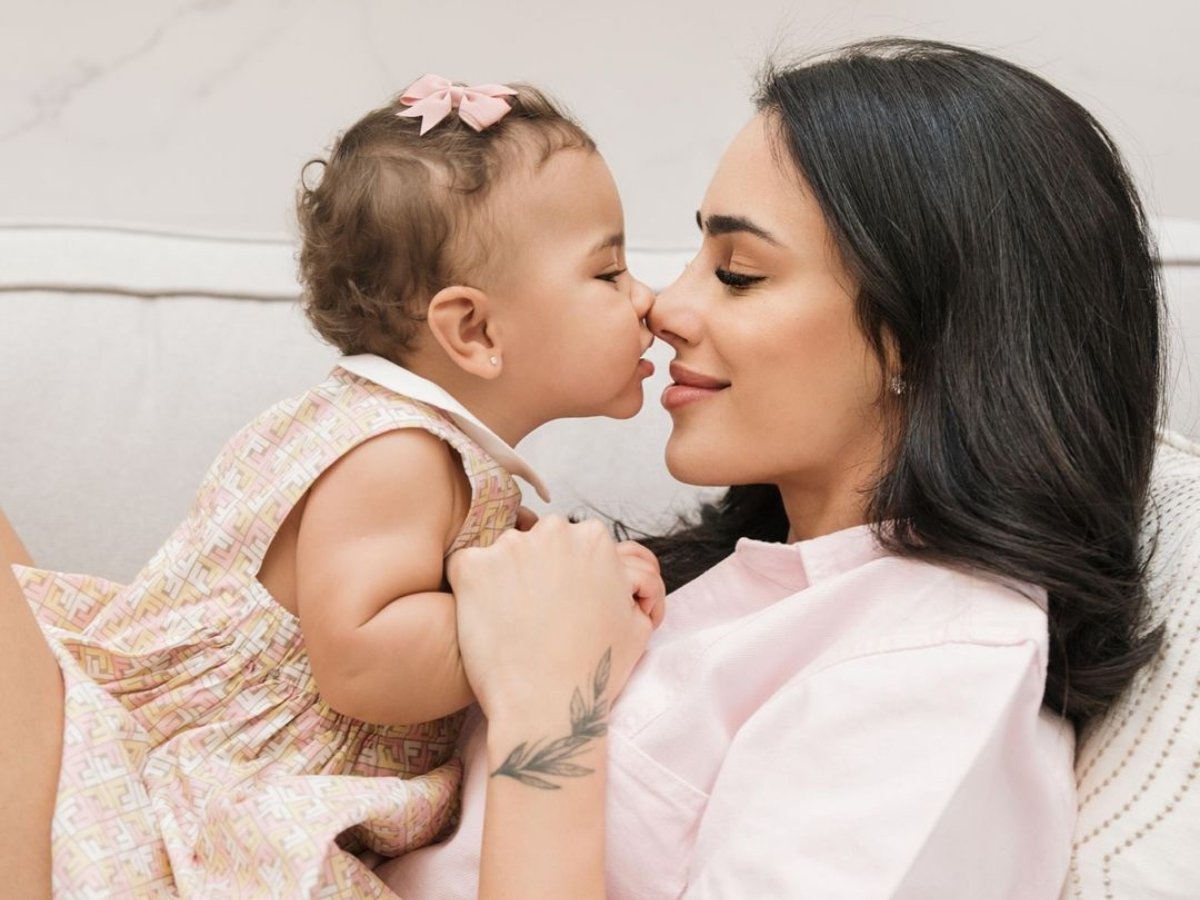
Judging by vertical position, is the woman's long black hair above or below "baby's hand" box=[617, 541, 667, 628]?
above

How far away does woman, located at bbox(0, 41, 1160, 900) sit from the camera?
101cm

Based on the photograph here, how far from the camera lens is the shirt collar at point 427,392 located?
1.23 meters

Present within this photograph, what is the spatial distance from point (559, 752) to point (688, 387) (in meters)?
0.39

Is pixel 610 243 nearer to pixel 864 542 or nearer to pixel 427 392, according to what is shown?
pixel 427 392

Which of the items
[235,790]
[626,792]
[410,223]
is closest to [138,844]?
[235,790]

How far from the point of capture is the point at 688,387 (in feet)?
4.20

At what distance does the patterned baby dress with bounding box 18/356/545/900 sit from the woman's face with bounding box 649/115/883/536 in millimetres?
203

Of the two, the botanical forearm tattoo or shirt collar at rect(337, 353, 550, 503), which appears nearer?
the botanical forearm tattoo

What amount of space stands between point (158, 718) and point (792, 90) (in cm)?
86

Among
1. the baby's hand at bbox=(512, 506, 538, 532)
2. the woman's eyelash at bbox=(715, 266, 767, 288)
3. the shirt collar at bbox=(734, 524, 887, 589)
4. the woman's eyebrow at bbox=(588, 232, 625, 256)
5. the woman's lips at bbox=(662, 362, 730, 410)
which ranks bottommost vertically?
the baby's hand at bbox=(512, 506, 538, 532)

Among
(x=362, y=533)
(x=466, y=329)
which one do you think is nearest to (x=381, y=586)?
(x=362, y=533)

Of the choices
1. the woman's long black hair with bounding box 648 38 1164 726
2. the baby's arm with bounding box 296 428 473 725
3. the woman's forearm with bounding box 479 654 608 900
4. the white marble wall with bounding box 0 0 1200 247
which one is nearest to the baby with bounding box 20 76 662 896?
the baby's arm with bounding box 296 428 473 725

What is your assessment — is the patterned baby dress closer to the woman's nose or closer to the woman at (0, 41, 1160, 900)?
the woman at (0, 41, 1160, 900)

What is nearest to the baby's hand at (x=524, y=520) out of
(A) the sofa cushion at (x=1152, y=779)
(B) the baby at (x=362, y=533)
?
(B) the baby at (x=362, y=533)
